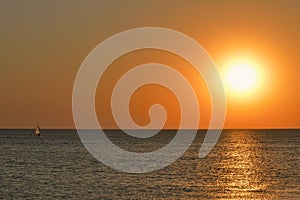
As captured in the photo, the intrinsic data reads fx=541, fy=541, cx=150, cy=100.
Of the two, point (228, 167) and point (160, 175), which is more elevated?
point (228, 167)

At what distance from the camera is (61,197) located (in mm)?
55750

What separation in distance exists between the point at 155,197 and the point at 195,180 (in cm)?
1749

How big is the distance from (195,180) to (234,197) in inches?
649

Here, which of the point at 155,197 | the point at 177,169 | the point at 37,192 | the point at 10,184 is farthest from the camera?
the point at 177,169

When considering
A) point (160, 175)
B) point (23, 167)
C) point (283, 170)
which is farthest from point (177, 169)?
point (23, 167)

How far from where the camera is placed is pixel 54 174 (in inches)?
3135

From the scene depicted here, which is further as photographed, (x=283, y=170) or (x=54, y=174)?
(x=283, y=170)

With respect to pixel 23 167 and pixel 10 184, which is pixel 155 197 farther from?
pixel 23 167

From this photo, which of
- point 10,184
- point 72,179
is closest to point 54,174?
point 72,179

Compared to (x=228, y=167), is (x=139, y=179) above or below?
below

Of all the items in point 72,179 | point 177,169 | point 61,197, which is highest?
point 177,169

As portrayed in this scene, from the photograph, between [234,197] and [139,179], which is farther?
[139,179]

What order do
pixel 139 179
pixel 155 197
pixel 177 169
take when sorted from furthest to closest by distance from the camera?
pixel 177 169 < pixel 139 179 < pixel 155 197

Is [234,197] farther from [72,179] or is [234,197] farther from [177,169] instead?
[177,169]
